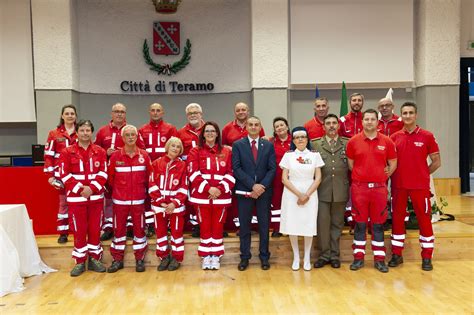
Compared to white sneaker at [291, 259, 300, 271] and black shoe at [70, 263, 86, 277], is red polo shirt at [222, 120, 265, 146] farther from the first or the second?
black shoe at [70, 263, 86, 277]

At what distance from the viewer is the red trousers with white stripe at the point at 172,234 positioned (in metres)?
4.89

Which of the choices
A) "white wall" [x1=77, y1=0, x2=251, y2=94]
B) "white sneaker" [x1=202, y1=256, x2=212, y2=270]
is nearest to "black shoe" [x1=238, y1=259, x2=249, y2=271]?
"white sneaker" [x1=202, y1=256, x2=212, y2=270]

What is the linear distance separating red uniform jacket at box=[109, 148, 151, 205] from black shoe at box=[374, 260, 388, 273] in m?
2.79

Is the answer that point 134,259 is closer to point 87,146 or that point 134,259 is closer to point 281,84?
point 87,146

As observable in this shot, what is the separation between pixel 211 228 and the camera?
4.96 metres

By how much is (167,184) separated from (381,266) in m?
2.61

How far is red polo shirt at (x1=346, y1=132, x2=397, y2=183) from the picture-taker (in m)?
4.72

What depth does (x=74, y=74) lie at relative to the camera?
903 centimetres

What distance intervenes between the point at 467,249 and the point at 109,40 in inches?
322

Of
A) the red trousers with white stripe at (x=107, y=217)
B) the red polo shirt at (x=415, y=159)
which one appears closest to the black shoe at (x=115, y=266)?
the red trousers with white stripe at (x=107, y=217)

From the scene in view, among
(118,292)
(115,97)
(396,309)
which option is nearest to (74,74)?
(115,97)

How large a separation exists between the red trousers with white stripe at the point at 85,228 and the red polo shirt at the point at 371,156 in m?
2.95

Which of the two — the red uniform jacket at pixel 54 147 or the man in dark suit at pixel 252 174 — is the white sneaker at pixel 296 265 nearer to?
the man in dark suit at pixel 252 174

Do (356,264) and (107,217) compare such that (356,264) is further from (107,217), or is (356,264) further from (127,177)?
(107,217)
